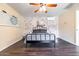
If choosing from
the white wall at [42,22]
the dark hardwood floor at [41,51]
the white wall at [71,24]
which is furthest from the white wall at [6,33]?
the white wall at [42,22]

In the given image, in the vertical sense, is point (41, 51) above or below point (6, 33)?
below

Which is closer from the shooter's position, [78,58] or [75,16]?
[78,58]

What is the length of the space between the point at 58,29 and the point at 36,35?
202 inches

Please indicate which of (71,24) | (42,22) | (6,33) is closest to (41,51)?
(6,33)

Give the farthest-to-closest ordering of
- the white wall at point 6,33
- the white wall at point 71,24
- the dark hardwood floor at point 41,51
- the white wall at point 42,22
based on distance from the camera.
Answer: the white wall at point 42,22, the white wall at point 71,24, the white wall at point 6,33, the dark hardwood floor at point 41,51

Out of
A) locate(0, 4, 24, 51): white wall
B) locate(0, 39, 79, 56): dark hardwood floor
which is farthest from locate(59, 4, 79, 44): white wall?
locate(0, 4, 24, 51): white wall

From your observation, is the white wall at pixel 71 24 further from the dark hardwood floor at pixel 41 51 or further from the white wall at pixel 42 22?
the white wall at pixel 42 22

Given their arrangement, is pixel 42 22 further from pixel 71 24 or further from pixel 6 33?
Answer: pixel 6 33

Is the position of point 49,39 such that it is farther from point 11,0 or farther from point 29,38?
point 11,0

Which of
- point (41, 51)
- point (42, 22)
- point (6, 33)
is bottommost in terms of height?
point (41, 51)

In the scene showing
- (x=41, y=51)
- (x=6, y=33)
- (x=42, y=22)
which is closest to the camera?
(x=41, y=51)

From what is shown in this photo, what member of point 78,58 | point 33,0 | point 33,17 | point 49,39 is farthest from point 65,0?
point 33,17

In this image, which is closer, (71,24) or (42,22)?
(71,24)

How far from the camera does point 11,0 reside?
2.99 metres
